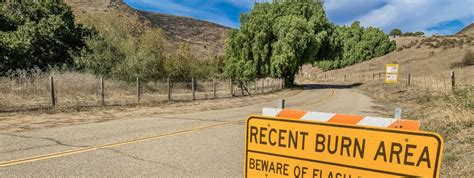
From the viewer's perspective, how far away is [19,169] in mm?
5832

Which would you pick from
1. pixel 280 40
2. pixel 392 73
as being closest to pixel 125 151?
pixel 392 73

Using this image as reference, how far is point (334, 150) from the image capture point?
3.42 metres

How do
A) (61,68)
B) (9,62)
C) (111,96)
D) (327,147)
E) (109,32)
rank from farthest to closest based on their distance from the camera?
1. (109,32)
2. (61,68)
3. (111,96)
4. (9,62)
5. (327,147)

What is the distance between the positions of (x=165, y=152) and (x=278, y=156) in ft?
13.9

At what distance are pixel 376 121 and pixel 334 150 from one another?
49 cm

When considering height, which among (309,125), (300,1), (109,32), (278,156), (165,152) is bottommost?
(165,152)

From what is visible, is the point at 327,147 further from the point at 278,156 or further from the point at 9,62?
the point at 9,62

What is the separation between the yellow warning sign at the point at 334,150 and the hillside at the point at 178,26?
2691 inches

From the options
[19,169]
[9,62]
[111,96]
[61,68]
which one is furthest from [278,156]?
[61,68]

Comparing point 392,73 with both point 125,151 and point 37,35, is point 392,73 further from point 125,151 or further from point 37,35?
point 37,35

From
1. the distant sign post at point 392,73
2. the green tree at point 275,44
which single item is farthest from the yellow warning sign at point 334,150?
the green tree at point 275,44

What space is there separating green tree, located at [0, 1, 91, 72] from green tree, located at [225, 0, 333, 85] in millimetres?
16902

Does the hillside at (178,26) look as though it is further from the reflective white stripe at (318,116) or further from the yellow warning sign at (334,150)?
the reflective white stripe at (318,116)

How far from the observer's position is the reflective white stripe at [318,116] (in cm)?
362
